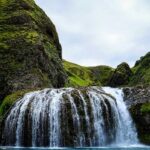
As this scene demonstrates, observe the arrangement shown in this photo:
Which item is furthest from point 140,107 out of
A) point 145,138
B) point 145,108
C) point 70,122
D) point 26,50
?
point 26,50

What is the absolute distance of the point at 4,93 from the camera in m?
77.4

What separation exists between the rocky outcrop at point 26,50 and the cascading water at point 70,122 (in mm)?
19804

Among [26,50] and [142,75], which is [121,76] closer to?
[142,75]

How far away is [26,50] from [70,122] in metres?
33.5

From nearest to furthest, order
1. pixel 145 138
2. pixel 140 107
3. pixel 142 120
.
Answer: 1. pixel 145 138
2. pixel 142 120
3. pixel 140 107

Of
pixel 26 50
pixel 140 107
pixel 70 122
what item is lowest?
pixel 70 122

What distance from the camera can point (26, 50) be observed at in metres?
86.0

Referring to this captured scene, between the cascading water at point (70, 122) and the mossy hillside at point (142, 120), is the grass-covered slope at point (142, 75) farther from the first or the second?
the cascading water at point (70, 122)

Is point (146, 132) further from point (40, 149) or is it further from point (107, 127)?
point (40, 149)

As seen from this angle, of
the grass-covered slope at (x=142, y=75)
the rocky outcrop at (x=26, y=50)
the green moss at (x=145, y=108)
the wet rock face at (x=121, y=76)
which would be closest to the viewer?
the green moss at (x=145, y=108)

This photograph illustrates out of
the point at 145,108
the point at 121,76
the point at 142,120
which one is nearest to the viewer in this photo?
the point at 142,120

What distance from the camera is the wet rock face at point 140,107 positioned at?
2232 inches

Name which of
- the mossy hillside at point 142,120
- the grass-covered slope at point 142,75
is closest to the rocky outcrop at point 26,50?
the mossy hillside at point 142,120

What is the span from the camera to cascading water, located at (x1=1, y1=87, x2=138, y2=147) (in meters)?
55.2
